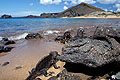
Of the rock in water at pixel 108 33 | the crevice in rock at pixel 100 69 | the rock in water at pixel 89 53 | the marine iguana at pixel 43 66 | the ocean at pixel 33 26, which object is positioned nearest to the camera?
the rock in water at pixel 89 53

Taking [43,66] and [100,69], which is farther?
[43,66]

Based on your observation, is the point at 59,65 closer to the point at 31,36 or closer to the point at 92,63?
the point at 92,63

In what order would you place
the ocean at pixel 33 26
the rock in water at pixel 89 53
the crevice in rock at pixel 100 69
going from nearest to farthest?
the rock in water at pixel 89 53, the crevice in rock at pixel 100 69, the ocean at pixel 33 26

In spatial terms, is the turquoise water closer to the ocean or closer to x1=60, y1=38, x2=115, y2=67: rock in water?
the ocean

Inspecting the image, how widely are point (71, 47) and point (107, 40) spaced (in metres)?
1.47

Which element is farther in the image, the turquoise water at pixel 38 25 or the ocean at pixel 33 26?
the turquoise water at pixel 38 25

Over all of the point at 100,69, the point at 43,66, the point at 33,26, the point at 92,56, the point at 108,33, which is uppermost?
the point at 108,33

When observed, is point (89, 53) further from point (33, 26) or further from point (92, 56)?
point (33, 26)

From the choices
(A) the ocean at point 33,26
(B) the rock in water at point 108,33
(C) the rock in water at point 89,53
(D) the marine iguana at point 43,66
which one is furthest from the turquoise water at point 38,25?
(B) the rock in water at point 108,33

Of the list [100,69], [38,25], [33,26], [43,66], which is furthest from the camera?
[38,25]

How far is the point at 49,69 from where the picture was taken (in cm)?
484

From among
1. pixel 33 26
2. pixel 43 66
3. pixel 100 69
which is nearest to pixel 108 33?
pixel 100 69

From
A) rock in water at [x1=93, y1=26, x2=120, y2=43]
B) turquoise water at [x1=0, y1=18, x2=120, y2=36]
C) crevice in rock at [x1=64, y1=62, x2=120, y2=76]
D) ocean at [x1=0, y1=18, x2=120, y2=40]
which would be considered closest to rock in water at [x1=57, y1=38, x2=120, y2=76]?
crevice in rock at [x1=64, y1=62, x2=120, y2=76]

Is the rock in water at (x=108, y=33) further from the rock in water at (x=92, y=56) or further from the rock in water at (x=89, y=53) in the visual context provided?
the rock in water at (x=89, y=53)
